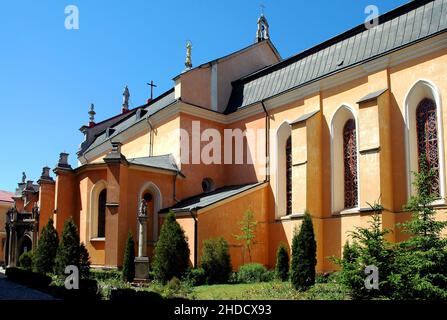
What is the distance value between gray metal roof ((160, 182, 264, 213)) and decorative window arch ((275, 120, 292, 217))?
1.13 meters

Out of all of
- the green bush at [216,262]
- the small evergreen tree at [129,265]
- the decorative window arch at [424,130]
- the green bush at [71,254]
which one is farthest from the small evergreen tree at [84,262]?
the decorative window arch at [424,130]

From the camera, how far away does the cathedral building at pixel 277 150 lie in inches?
766

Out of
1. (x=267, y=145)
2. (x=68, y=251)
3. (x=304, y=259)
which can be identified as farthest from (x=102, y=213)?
(x=304, y=259)

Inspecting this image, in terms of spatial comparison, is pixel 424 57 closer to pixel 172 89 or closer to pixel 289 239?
pixel 289 239

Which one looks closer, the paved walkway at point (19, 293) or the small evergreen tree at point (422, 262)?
the small evergreen tree at point (422, 262)

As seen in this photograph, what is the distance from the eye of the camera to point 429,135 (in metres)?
19.0

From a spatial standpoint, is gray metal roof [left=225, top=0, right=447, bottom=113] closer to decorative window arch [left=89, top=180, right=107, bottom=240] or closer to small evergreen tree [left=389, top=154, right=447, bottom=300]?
small evergreen tree [left=389, top=154, right=447, bottom=300]

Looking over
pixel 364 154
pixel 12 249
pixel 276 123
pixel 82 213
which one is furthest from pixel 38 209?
pixel 364 154

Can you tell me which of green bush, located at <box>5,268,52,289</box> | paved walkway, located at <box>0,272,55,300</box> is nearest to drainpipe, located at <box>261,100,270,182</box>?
green bush, located at <box>5,268,52,289</box>

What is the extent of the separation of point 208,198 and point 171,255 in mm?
5568

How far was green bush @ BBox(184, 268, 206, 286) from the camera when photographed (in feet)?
64.6

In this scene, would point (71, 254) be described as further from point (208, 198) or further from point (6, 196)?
point (6, 196)

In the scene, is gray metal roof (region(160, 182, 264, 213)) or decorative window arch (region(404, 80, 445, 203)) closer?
decorative window arch (region(404, 80, 445, 203))

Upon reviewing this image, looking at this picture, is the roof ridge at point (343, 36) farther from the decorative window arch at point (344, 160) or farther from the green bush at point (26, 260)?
the green bush at point (26, 260)
